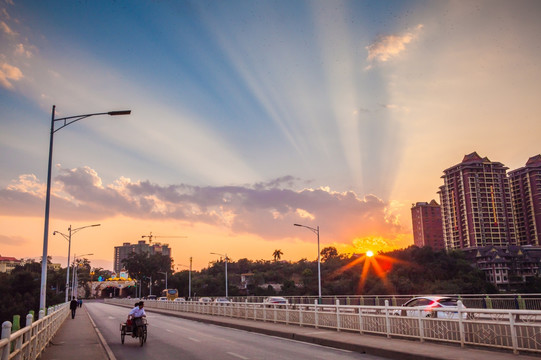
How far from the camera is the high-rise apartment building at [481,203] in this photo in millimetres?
176000

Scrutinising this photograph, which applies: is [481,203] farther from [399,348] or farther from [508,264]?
[399,348]

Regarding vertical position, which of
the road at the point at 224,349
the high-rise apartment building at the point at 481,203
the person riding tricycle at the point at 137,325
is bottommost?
the road at the point at 224,349

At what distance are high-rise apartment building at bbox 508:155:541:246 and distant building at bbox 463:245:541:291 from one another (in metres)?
40.1

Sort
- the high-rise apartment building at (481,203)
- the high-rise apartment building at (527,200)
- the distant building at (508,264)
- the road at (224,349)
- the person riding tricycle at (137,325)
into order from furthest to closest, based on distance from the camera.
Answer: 1. the high-rise apartment building at (527,200)
2. the high-rise apartment building at (481,203)
3. the distant building at (508,264)
4. the person riding tricycle at (137,325)
5. the road at (224,349)

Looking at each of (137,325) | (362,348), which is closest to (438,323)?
(362,348)

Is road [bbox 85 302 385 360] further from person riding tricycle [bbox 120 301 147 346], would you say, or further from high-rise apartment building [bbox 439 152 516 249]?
high-rise apartment building [bbox 439 152 516 249]

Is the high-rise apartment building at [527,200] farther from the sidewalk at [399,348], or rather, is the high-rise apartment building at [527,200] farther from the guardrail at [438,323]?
the sidewalk at [399,348]

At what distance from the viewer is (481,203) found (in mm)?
178000

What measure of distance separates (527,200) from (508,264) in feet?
201

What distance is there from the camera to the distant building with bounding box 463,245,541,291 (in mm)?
128250

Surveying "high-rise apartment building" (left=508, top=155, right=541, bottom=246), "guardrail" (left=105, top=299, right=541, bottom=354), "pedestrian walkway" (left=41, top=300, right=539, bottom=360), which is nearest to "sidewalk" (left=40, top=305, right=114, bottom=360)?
"pedestrian walkway" (left=41, top=300, right=539, bottom=360)

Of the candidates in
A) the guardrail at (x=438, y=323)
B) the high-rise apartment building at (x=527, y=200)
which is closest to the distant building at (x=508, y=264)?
the high-rise apartment building at (x=527, y=200)

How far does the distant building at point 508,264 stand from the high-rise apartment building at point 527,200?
40.1 meters

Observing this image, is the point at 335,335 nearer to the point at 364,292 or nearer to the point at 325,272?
the point at 364,292
